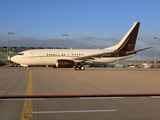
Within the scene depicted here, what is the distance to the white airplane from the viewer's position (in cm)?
3991

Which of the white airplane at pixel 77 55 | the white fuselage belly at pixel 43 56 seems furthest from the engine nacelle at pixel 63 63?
the white fuselage belly at pixel 43 56

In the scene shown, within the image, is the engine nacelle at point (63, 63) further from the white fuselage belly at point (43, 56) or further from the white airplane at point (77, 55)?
the white fuselage belly at point (43, 56)

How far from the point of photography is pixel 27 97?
1077cm

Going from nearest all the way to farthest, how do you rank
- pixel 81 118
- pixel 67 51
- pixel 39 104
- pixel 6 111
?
pixel 81 118
pixel 6 111
pixel 39 104
pixel 67 51

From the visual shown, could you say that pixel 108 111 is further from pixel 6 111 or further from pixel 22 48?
pixel 22 48

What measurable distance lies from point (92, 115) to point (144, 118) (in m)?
1.36

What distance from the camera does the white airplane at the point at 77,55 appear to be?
1571 inches

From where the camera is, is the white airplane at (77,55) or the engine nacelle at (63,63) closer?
the engine nacelle at (63,63)

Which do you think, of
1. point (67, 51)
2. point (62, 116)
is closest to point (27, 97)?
point (62, 116)

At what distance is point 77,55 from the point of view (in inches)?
1638

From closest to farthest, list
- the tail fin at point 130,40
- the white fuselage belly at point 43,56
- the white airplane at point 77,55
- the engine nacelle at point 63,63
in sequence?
the engine nacelle at point 63,63 < the white airplane at point 77,55 < the white fuselage belly at point 43,56 < the tail fin at point 130,40

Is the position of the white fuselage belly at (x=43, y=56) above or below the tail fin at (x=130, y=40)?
below

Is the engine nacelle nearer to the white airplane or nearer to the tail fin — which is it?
the white airplane

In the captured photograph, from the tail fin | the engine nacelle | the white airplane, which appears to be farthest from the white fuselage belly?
the tail fin
